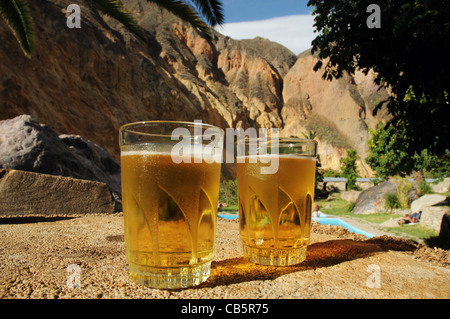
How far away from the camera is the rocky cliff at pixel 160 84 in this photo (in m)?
17.6

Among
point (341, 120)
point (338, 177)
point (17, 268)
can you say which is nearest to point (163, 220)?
point (17, 268)

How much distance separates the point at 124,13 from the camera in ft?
18.0

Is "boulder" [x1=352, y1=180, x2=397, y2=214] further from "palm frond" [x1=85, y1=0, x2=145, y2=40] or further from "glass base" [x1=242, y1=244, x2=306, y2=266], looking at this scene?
"glass base" [x1=242, y1=244, x2=306, y2=266]

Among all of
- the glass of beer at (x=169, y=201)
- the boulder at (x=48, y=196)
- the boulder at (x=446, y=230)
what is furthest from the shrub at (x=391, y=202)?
the glass of beer at (x=169, y=201)

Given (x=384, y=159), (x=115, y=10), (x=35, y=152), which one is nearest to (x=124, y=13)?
(x=115, y=10)

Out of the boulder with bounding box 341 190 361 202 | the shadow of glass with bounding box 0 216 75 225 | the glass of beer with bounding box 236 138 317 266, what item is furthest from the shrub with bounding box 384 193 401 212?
the glass of beer with bounding box 236 138 317 266

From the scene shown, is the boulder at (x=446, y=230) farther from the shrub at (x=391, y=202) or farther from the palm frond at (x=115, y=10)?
the shrub at (x=391, y=202)

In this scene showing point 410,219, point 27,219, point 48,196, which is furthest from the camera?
point 410,219

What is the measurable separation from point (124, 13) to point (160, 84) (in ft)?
80.1

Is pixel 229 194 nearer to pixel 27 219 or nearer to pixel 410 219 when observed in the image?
pixel 410 219

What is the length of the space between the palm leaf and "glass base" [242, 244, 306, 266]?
6.51 m

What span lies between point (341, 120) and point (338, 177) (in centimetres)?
1124

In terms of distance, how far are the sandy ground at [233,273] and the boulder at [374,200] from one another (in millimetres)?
13379
